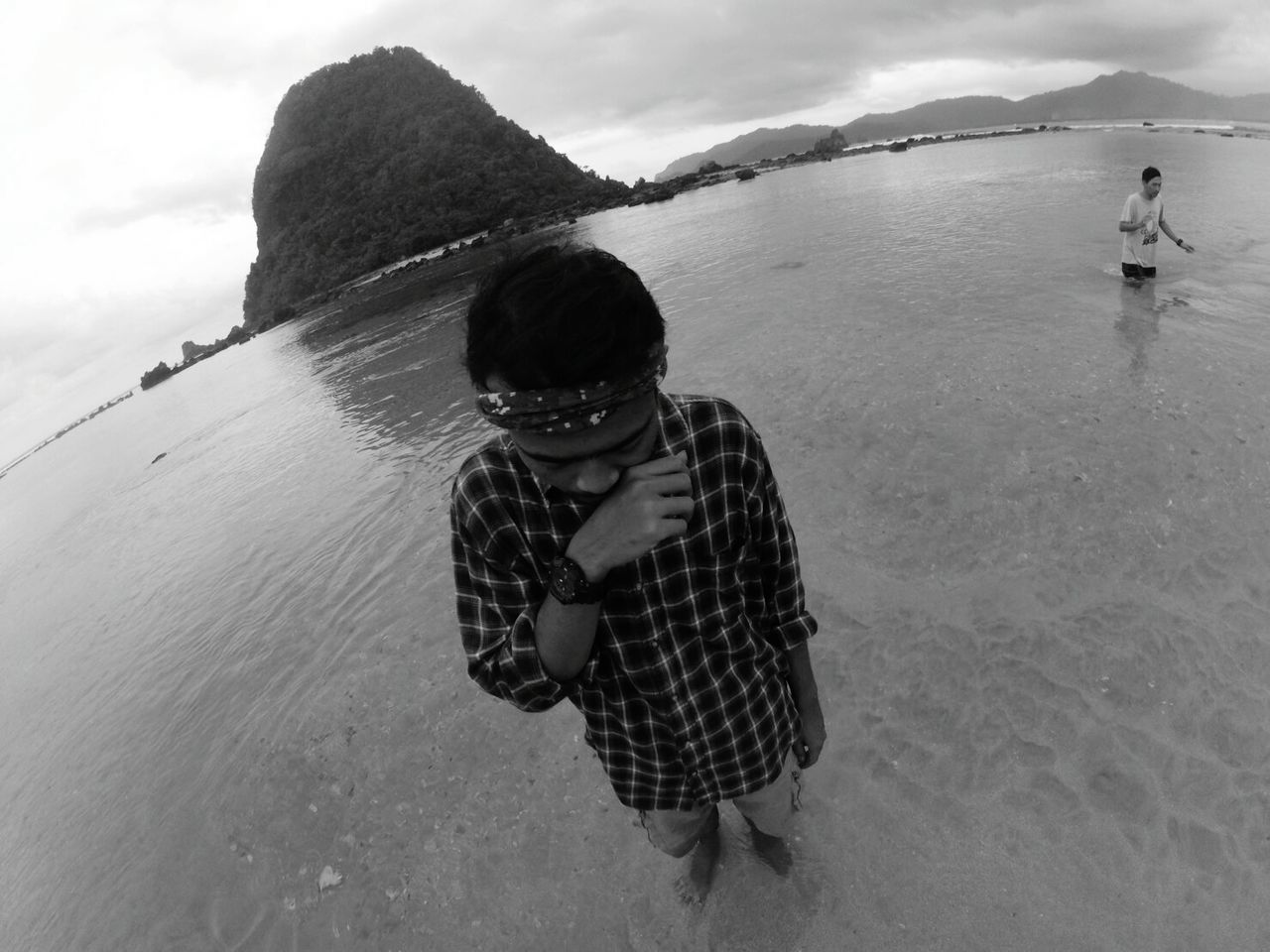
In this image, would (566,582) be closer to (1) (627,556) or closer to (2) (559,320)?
(1) (627,556)

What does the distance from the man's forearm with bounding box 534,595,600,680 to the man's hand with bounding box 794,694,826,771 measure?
3.65 feet

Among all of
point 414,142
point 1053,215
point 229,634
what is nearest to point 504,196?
point 414,142

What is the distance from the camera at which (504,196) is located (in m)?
78.9

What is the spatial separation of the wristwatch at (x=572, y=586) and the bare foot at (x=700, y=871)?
80.3 inches

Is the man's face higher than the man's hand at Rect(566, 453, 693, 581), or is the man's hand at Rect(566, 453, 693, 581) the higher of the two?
the man's face

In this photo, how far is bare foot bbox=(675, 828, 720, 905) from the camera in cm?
273

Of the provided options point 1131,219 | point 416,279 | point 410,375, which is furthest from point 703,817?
point 416,279

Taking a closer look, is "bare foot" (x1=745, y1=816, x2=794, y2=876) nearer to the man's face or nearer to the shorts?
the shorts

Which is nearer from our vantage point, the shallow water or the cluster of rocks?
the shallow water

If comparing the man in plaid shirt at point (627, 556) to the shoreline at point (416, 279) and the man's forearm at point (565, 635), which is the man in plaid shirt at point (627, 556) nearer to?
the man's forearm at point (565, 635)

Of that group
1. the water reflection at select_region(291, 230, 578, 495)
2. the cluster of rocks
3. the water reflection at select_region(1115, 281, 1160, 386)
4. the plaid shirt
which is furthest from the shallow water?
the cluster of rocks

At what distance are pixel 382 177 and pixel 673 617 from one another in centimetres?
10445

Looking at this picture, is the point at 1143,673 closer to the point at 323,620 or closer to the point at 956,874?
the point at 956,874

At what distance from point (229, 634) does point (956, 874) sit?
6.98 meters
